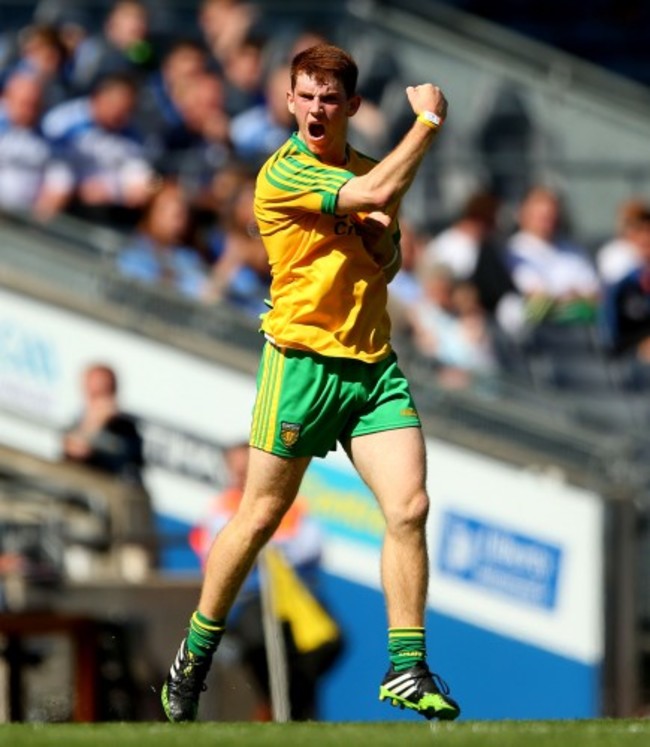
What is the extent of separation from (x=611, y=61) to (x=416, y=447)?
37.2 ft

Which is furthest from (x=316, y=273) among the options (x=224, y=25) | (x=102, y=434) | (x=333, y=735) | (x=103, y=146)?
(x=224, y=25)

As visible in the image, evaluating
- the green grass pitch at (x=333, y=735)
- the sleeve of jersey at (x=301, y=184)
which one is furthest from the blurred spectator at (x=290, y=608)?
the green grass pitch at (x=333, y=735)

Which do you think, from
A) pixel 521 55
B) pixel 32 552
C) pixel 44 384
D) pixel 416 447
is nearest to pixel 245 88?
pixel 521 55

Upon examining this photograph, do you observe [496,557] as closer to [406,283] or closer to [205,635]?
[406,283]

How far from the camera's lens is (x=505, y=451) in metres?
13.1

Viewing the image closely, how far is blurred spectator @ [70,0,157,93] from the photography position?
14672 mm

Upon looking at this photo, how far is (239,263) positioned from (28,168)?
1416 mm

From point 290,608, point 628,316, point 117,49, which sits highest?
point 117,49

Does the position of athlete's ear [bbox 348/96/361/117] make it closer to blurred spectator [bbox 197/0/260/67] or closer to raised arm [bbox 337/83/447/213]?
raised arm [bbox 337/83/447/213]

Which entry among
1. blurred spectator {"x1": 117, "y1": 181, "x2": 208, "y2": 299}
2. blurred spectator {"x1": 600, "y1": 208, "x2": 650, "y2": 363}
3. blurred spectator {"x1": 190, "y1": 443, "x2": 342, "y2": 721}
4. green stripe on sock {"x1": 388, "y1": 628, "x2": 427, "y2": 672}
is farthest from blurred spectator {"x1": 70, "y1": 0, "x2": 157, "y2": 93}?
green stripe on sock {"x1": 388, "y1": 628, "x2": 427, "y2": 672}

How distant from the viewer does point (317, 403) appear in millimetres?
6949

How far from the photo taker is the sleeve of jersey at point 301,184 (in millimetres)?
6785

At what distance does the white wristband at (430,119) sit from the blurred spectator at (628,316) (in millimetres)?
7841

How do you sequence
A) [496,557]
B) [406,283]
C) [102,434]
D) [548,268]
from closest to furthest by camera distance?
[102,434] → [496,557] → [406,283] → [548,268]
